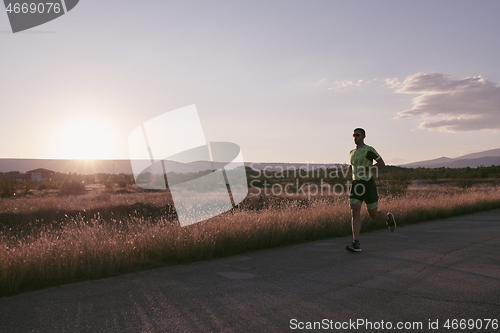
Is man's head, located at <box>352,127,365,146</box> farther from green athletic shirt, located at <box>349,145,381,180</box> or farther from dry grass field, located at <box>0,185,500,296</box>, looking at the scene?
dry grass field, located at <box>0,185,500,296</box>

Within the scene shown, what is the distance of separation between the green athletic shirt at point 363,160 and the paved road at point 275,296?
145cm

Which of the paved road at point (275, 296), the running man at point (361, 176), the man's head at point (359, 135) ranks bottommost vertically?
the paved road at point (275, 296)

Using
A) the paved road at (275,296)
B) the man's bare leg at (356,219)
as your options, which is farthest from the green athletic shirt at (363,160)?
the paved road at (275,296)

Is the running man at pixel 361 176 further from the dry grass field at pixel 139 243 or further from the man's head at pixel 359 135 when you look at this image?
the dry grass field at pixel 139 243

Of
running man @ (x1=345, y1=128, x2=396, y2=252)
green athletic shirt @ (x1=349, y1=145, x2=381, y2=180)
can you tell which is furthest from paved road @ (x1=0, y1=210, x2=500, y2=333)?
green athletic shirt @ (x1=349, y1=145, x2=381, y2=180)

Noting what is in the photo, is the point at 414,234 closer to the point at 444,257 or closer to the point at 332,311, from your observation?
the point at 444,257

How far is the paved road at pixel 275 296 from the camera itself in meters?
3.64

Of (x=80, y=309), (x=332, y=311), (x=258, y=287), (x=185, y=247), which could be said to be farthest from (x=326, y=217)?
(x=80, y=309)

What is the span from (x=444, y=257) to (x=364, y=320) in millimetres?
3716

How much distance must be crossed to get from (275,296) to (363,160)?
146 inches

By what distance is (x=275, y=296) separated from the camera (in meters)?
4.39

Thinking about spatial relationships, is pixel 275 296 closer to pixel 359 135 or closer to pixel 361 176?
pixel 361 176

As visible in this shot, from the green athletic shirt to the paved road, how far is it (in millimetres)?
1448

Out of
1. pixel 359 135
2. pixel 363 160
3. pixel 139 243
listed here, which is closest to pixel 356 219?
pixel 363 160
